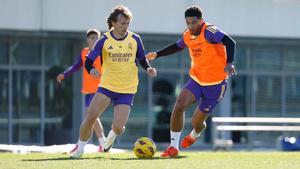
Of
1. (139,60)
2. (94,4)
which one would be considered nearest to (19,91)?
(94,4)

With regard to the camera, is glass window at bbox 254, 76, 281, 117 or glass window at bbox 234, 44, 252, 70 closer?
glass window at bbox 234, 44, 252, 70

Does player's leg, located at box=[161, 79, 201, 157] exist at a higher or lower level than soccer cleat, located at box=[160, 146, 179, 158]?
higher

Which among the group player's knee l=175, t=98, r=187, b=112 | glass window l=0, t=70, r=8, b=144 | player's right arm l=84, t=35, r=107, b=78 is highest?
player's right arm l=84, t=35, r=107, b=78

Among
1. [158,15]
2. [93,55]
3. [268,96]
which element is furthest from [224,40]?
[268,96]

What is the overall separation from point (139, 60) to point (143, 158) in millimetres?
1322

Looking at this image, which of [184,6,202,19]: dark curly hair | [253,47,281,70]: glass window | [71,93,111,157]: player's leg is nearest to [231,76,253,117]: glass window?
[253,47,281,70]: glass window

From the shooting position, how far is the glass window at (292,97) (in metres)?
27.9

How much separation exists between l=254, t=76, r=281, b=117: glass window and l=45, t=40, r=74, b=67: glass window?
6093 millimetres

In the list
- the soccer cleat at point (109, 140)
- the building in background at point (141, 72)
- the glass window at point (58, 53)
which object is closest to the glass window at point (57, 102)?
the building in background at point (141, 72)

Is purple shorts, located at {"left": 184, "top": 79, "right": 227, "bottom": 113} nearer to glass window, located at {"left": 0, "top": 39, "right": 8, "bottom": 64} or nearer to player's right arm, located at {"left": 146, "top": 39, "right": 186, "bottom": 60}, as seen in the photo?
player's right arm, located at {"left": 146, "top": 39, "right": 186, "bottom": 60}

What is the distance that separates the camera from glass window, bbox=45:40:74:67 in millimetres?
25297

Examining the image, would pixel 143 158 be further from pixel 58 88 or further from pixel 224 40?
pixel 58 88

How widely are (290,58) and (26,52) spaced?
8509 mm

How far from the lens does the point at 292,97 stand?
28.0 meters
